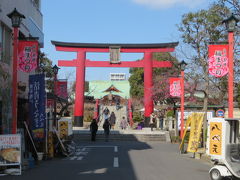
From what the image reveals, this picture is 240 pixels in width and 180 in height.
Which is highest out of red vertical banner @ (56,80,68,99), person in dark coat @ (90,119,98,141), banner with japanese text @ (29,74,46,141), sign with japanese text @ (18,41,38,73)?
sign with japanese text @ (18,41,38,73)

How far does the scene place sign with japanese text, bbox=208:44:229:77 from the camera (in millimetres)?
13812

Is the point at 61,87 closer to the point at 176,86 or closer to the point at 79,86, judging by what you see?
the point at 79,86

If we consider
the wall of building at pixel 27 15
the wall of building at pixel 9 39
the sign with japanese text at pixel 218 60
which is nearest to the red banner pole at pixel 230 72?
the sign with japanese text at pixel 218 60

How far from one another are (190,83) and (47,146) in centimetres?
1995

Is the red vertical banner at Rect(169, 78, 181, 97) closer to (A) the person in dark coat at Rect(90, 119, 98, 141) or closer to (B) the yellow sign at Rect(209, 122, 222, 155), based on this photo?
(A) the person in dark coat at Rect(90, 119, 98, 141)

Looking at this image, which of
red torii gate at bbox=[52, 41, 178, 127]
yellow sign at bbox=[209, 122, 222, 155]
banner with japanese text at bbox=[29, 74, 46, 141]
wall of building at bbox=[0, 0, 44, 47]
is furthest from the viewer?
red torii gate at bbox=[52, 41, 178, 127]

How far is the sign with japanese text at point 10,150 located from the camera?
34.0 feet

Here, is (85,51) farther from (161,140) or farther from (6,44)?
(6,44)

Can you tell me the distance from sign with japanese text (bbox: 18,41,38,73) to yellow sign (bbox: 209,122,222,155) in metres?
8.05

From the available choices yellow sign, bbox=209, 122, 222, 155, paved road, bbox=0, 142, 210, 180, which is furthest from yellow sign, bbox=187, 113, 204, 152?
yellow sign, bbox=209, 122, 222, 155

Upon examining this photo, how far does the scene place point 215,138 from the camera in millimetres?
9883

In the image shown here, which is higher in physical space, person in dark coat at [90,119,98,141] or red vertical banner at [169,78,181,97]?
red vertical banner at [169,78,181,97]

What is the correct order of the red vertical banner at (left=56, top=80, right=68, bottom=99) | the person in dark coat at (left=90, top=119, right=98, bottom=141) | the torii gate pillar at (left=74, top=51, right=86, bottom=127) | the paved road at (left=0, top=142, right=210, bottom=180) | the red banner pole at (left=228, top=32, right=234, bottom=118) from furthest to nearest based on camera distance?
the torii gate pillar at (left=74, top=51, right=86, bottom=127) < the red vertical banner at (left=56, top=80, right=68, bottom=99) < the person in dark coat at (left=90, top=119, right=98, bottom=141) < the red banner pole at (left=228, top=32, right=234, bottom=118) < the paved road at (left=0, top=142, right=210, bottom=180)

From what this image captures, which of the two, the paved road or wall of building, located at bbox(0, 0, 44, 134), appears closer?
the paved road
